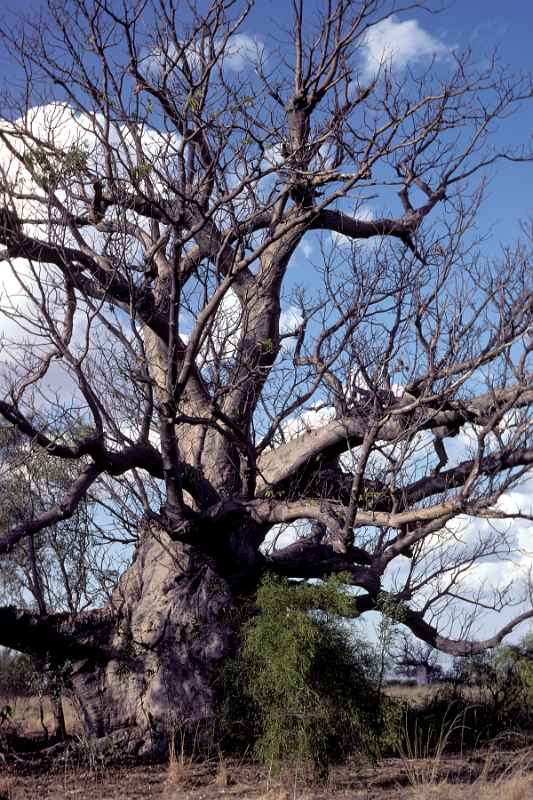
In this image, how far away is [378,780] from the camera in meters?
6.80

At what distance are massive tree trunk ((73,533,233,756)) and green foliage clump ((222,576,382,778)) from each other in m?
0.69

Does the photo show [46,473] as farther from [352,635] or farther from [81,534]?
[352,635]

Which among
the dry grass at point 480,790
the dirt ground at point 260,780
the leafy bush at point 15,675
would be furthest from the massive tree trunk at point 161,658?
the dry grass at point 480,790

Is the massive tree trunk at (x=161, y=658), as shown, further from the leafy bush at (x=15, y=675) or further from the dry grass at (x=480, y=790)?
the dry grass at (x=480, y=790)

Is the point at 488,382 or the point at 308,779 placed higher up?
the point at 488,382

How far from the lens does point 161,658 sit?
7867 millimetres

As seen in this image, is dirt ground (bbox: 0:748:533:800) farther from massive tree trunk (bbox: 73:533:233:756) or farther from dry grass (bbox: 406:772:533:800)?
massive tree trunk (bbox: 73:533:233:756)

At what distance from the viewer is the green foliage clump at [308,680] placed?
653cm

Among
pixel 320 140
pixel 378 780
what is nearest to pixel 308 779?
pixel 378 780

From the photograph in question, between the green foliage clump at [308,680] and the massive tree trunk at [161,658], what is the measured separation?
0.69m

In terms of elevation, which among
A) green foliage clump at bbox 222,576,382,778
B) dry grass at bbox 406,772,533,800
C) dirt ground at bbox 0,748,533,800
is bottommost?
dry grass at bbox 406,772,533,800

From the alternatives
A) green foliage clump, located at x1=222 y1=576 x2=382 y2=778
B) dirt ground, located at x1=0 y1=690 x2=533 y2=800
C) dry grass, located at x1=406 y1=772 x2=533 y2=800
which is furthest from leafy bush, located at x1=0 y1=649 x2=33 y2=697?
dry grass, located at x1=406 y1=772 x2=533 y2=800

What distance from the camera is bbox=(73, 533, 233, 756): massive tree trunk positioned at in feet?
24.9

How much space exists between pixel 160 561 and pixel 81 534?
1.98 metres
